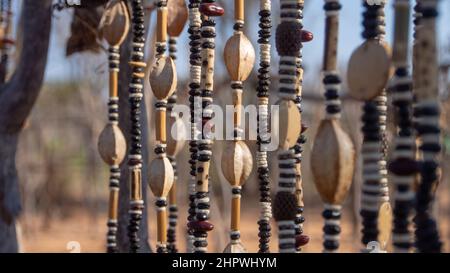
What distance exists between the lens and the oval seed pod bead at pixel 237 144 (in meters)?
1.27

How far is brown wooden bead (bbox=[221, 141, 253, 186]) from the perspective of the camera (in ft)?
4.15

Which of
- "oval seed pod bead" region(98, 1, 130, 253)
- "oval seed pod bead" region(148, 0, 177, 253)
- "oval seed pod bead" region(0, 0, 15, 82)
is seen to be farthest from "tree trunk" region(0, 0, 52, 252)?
"oval seed pod bead" region(148, 0, 177, 253)

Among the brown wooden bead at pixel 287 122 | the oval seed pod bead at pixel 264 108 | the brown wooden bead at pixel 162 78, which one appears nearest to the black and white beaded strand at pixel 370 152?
the brown wooden bead at pixel 287 122

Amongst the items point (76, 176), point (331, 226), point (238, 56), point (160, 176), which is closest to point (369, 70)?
point (331, 226)

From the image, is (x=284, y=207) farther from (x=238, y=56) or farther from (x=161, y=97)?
(x=161, y=97)

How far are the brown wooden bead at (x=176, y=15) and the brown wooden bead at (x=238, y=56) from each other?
324 mm

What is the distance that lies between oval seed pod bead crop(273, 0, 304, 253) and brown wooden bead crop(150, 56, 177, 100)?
0.36m

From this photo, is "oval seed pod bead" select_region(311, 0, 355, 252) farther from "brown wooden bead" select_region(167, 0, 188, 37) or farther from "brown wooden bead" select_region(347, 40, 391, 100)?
"brown wooden bead" select_region(167, 0, 188, 37)

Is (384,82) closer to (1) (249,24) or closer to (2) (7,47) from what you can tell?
(2) (7,47)

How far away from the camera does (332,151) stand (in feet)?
3.11

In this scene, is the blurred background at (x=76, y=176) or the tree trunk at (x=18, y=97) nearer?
the tree trunk at (x=18, y=97)

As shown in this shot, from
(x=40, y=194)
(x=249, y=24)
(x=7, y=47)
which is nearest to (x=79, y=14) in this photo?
(x=7, y=47)

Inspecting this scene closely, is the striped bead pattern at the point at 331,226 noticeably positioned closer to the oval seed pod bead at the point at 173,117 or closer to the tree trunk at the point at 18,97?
the oval seed pod bead at the point at 173,117
